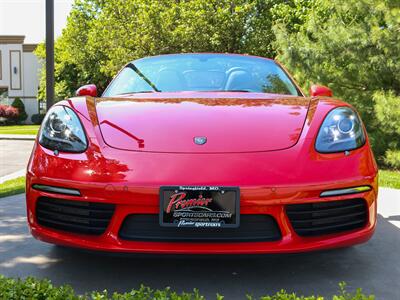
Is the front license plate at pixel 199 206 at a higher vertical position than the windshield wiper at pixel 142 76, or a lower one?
lower

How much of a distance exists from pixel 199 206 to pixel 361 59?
7.14 m

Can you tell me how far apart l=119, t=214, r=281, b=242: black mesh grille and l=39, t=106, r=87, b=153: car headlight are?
473mm

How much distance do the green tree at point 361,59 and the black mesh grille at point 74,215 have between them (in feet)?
20.8

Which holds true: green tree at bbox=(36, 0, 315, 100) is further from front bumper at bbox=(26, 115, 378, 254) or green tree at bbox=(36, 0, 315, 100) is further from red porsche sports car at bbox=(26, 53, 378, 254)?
front bumper at bbox=(26, 115, 378, 254)

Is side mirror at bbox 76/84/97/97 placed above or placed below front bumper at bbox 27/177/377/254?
above

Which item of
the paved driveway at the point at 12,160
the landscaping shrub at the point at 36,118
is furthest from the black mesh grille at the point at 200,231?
the landscaping shrub at the point at 36,118

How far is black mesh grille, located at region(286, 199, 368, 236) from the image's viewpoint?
2.29 m

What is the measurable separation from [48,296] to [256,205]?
95cm

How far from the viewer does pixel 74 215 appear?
2361 mm

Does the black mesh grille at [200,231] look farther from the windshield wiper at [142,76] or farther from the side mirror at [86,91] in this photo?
the side mirror at [86,91]

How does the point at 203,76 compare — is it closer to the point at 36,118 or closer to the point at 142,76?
the point at 142,76

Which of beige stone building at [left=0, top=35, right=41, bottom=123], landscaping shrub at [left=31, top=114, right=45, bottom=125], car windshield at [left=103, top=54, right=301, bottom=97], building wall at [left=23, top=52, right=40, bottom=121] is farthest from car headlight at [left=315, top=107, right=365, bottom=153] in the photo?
beige stone building at [left=0, top=35, right=41, bottom=123]

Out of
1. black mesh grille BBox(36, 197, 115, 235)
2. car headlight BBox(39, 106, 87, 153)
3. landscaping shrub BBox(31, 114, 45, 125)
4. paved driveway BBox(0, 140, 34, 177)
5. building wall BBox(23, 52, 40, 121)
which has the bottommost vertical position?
landscaping shrub BBox(31, 114, 45, 125)

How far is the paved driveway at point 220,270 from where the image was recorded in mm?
2420
